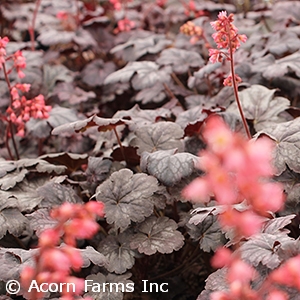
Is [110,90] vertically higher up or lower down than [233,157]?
lower down

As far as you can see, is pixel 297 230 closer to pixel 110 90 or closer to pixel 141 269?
pixel 141 269

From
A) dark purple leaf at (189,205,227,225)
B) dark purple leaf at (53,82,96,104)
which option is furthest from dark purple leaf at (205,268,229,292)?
dark purple leaf at (53,82,96,104)

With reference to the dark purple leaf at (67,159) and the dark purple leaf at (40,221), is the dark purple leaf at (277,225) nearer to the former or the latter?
the dark purple leaf at (40,221)

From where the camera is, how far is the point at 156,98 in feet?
8.78

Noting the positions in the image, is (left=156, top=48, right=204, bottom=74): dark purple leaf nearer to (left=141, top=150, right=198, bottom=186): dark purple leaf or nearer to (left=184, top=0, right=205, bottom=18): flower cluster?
(left=184, top=0, right=205, bottom=18): flower cluster

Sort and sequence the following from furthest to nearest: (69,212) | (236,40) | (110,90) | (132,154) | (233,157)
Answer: (110,90) < (132,154) < (236,40) < (69,212) < (233,157)

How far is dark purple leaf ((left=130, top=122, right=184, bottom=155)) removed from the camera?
189cm

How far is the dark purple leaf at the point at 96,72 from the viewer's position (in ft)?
9.62

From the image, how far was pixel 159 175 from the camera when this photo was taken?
1639 mm

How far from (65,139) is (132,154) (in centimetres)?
56

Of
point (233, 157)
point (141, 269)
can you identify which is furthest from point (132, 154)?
point (233, 157)

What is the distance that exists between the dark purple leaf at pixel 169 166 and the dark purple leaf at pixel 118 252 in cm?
24

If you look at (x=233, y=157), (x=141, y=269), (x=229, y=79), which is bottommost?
(x=141, y=269)

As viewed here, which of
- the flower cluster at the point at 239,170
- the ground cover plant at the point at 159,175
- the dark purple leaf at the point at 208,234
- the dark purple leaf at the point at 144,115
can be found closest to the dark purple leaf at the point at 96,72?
the ground cover plant at the point at 159,175
